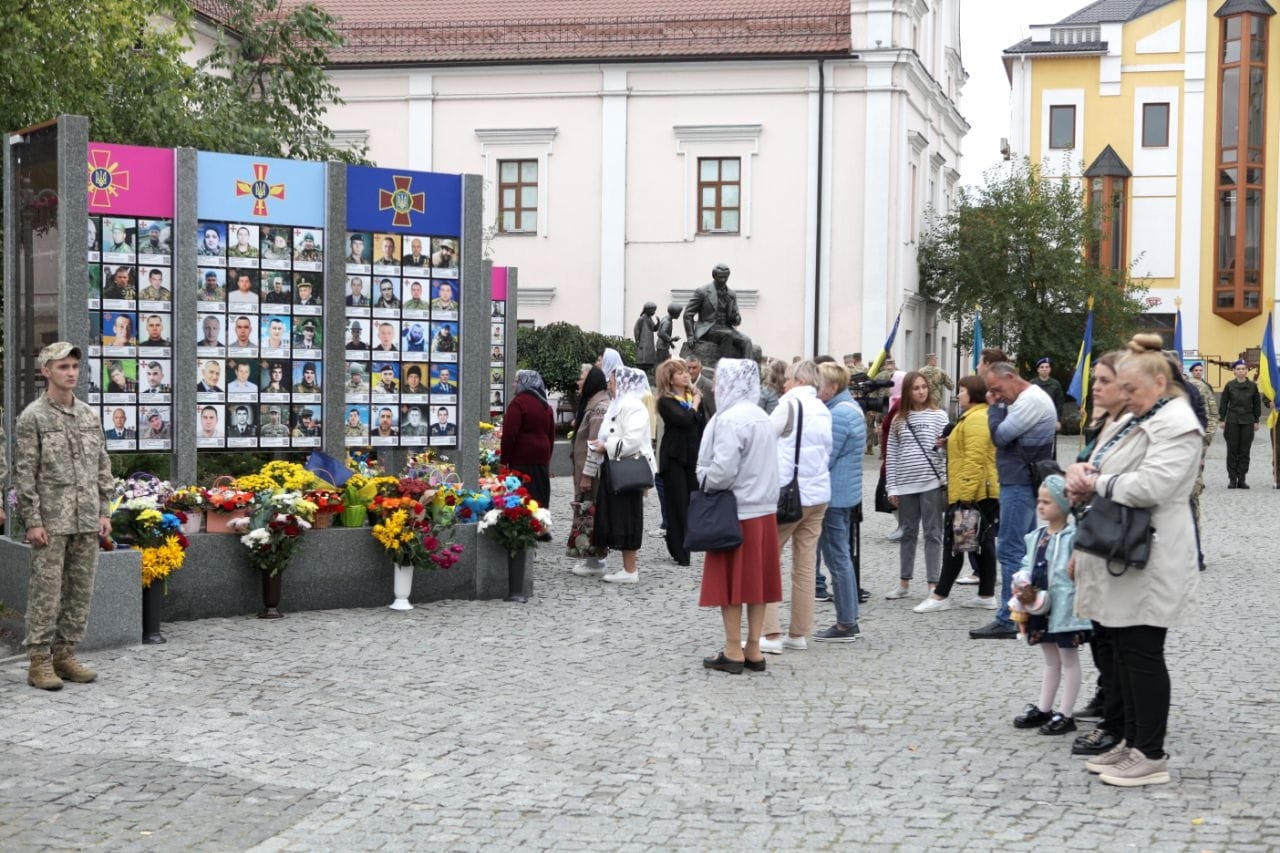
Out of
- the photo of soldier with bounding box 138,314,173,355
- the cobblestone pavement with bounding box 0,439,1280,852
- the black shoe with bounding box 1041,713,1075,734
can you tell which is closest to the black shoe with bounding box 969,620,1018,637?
the cobblestone pavement with bounding box 0,439,1280,852

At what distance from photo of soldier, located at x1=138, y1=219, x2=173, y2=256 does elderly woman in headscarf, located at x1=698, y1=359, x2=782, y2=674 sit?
4.02 meters

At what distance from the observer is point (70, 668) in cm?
863

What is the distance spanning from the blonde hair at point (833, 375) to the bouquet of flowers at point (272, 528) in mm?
3397

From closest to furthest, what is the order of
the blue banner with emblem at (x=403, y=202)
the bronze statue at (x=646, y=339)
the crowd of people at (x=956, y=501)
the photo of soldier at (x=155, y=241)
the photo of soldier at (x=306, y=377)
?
the crowd of people at (x=956, y=501)
the photo of soldier at (x=155, y=241)
the photo of soldier at (x=306, y=377)
the blue banner with emblem at (x=403, y=202)
the bronze statue at (x=646, y=339)

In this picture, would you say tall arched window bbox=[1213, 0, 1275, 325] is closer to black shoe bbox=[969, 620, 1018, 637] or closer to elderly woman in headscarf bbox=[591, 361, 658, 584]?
elderly woman in headscarf bbox=[591, 361, 658, 584]

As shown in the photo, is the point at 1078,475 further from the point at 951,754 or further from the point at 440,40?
the point at 440,40

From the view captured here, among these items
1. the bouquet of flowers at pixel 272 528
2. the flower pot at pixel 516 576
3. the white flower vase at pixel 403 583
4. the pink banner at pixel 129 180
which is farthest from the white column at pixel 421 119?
the bouquet of flowers at pixel 272 528

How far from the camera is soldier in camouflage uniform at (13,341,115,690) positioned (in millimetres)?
8500

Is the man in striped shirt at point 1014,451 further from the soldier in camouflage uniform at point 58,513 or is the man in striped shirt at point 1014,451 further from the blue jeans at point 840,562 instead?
the soldier in camouflage uniform at point 58,513

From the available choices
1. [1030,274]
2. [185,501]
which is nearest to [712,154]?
[1030,274]

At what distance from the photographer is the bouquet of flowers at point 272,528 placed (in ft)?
34.9

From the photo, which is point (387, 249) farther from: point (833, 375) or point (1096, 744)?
point (1096, 744)

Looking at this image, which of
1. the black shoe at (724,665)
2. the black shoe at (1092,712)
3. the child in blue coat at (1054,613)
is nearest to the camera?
the child in blue coat at (1054,613)

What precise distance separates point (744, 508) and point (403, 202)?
169 inches
